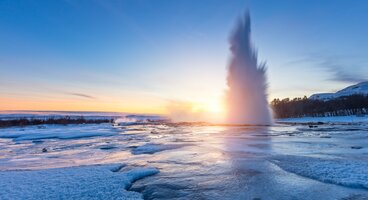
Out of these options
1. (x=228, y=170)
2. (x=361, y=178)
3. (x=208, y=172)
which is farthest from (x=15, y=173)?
(x=361, y=178)

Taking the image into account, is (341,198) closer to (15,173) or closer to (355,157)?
(355,157)

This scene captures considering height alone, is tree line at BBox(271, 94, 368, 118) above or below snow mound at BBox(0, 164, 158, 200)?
above

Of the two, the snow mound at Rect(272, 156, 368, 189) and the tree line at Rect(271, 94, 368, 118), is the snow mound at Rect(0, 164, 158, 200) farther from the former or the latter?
the tree line at Rect(271, 94, 368, 118)

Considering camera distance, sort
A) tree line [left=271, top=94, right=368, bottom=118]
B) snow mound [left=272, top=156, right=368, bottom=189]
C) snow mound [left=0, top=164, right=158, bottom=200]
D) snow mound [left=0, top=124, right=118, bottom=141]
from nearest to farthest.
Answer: snow mound [left=0, top=164, right=158, bottom=200] < snow mound [left=272, top=156, right=368, bottom=189] < snow mound [left=0, top=124, right=118, bottom=141] < tree line [left=271, top=94, right=368, bottom=118]

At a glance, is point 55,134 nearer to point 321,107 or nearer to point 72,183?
point 72,183

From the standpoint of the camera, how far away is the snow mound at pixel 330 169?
20.9ft

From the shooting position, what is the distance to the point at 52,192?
231 inches

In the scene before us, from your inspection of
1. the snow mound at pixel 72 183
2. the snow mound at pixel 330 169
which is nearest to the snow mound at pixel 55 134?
the snow mound at pixel 72 183

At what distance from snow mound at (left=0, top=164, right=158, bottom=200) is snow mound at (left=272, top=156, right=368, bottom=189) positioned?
3907mm

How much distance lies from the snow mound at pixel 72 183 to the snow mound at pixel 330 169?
3.91 m

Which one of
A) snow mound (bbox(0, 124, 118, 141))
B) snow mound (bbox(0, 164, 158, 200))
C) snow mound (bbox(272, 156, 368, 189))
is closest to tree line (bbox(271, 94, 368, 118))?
snow mound (bbox(0, 124, 118, 141))

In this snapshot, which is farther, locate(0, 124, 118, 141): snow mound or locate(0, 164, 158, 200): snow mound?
locate(0, 124, 118, 141): snow mound

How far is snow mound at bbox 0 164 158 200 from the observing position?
18.6ft

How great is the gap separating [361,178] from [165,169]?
16.0 ft
